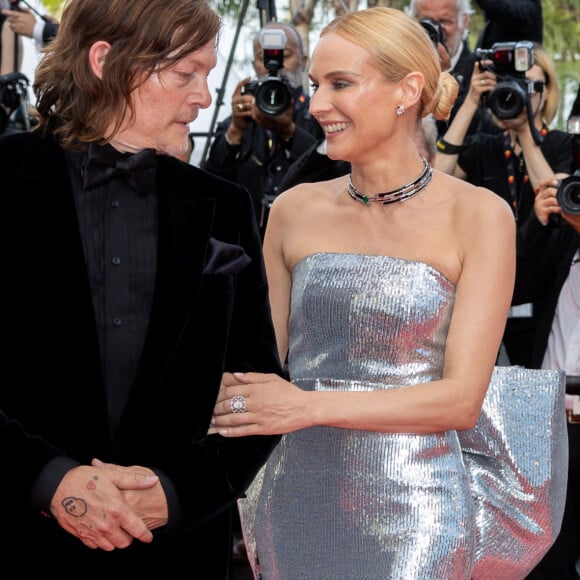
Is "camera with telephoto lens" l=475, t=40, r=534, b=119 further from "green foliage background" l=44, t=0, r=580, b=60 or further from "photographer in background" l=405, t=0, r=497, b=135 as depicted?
"green foliage background" l=44, t=0, r=580, b=60

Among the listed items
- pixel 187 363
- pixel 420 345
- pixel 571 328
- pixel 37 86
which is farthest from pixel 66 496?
pixel 571 328

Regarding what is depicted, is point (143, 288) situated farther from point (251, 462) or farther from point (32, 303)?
point (251, 462)

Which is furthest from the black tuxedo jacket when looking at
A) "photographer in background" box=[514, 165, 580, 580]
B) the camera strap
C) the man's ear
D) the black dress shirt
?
the camera strap

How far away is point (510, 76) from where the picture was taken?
4453 mm

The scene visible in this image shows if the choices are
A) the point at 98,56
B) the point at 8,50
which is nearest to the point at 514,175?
the point at 98,56

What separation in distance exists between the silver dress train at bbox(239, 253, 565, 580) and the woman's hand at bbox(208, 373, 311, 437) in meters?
0.39

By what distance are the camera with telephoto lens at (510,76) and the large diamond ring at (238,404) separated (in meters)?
2.43

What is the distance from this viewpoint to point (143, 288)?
6.86 ft

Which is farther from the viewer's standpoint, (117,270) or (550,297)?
(550,297)

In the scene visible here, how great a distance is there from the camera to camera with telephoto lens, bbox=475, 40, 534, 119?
4344mm

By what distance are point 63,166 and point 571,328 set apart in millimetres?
2581

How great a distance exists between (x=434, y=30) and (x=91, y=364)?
310 cm

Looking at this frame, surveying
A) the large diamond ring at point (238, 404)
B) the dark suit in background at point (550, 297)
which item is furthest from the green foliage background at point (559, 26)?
the large diamond ring at point (238, 404)

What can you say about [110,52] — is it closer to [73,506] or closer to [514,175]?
[73,506]
